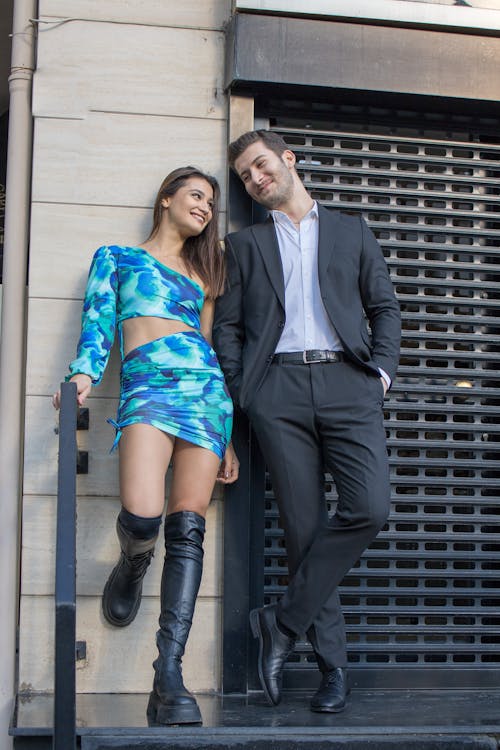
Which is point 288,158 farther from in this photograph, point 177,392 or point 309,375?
point 177,392

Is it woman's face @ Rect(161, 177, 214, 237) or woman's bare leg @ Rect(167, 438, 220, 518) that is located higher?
woman's face @ Rect(161, 177, 214, 237)

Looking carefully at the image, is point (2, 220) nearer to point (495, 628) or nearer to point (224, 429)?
point (224, 429)

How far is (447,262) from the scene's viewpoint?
16.0ft

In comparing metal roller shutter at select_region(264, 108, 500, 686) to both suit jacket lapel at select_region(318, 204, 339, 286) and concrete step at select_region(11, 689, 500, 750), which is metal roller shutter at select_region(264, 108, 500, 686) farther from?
suit jacket lapel at select_region(318, 204, 339, 286)

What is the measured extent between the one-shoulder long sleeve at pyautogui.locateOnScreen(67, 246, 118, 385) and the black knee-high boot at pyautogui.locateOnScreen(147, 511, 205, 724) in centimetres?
68

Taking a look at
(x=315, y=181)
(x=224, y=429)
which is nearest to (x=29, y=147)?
(x=315, y=181)

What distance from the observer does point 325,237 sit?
427 centimetres

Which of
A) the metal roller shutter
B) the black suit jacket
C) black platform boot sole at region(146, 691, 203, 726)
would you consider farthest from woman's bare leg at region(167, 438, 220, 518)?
black platform boot sole at region(146, 691, 203, 726)

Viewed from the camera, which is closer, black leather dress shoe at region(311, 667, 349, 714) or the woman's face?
black leather dress shoe at region(311, 667, 349, 714)

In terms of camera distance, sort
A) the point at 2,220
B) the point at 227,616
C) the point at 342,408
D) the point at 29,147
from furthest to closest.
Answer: the point at 2,220, the point at 29,147, the point at 227,616, the point at 342,408

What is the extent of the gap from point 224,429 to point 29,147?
1657 millimetres

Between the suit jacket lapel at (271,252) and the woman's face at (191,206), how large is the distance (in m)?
0.23

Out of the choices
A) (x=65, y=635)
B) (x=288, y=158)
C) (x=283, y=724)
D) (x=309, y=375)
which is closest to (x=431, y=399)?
(x=309, y=375)

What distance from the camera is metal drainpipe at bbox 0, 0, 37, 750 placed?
4.47 metres
